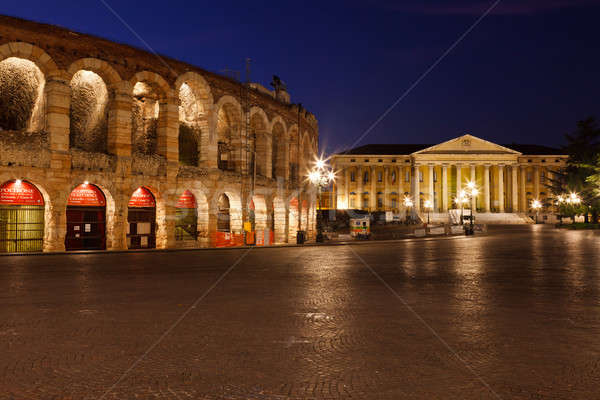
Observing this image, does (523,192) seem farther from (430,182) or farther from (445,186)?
(430,182)

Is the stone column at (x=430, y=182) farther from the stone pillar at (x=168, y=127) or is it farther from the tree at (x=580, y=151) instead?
the stone pillar at (x=168, y=127)

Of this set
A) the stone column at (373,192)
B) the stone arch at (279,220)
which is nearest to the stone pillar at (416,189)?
the stone column at (373,192)

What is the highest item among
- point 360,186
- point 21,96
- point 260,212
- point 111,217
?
point 360,186

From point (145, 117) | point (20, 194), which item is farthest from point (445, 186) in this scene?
point (20, 194)

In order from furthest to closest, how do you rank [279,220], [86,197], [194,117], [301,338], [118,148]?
1. [279,220]
2. [194,117]
3. [118,148]
4. [86,197]
5. [301,338]

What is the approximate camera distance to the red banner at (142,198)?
87.2ft

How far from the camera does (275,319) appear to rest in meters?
8.02

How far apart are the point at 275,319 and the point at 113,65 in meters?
21.5

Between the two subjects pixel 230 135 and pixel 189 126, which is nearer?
pixel 189 126

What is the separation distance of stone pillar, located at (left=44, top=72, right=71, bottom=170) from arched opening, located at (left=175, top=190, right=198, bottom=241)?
7.85 metres

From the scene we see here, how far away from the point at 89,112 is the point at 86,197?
16.8 feet

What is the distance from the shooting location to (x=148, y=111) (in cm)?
2938

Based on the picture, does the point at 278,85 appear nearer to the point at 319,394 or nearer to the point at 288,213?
the point at 288,213

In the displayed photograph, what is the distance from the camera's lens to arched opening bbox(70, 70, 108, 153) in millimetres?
25953
